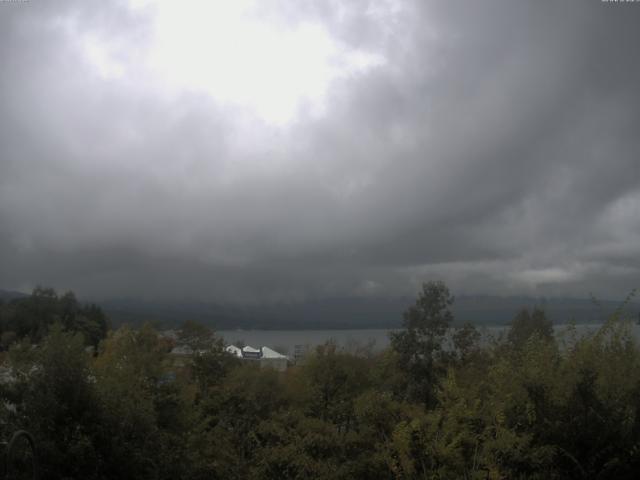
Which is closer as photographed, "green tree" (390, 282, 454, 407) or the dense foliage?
the dense foliage

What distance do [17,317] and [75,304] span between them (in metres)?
10.5

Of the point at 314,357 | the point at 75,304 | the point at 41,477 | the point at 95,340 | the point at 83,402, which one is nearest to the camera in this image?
the point at 41,477

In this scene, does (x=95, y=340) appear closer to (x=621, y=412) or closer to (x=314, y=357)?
(x=314, y=357)

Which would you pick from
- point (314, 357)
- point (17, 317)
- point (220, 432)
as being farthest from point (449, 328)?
point (17, 317)

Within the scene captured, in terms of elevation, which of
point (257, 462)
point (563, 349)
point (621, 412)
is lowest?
point (257, 462)

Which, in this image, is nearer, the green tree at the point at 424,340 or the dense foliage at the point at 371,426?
the dense foliage at the point at 371,426

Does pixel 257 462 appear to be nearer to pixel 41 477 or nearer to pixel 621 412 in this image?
pixel 41 477

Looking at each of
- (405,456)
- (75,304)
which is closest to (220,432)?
(405,456)

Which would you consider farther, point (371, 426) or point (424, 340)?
point (424, 340)

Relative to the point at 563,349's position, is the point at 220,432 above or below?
below

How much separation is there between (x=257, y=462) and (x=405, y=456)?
13.1 feet

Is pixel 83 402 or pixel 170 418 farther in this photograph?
pixel 170 418

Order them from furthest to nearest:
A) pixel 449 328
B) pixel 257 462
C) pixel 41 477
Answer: pixel 449 328 < pixel 257 462 < pixel 41 477

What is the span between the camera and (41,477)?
34.4ft
